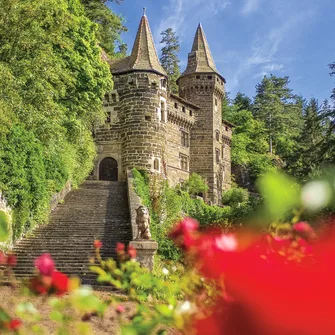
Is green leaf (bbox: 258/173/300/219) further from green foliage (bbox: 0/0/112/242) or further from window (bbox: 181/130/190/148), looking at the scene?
window (bbox: 181/130/190/148)

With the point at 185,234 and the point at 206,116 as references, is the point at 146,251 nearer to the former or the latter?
the point at 185,234

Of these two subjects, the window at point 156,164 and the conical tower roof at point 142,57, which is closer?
the window at point 156,164

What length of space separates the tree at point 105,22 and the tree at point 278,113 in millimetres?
25241

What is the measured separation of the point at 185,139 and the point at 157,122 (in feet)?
28.1

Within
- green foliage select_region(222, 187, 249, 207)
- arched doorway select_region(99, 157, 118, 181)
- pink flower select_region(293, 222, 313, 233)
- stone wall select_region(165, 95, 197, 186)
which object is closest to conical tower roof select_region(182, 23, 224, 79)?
stone wall select_region(165, 95, 197, 186)

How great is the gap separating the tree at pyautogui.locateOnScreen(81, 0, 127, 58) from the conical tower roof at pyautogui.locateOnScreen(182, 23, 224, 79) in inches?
282

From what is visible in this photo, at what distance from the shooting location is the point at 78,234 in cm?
1573

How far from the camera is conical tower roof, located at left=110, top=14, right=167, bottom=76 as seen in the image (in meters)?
30.3

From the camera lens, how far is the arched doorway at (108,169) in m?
30.6

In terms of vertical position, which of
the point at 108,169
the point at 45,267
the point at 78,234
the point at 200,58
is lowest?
the point at 78,234

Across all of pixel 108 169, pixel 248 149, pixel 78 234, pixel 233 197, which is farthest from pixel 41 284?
pixel 248 149

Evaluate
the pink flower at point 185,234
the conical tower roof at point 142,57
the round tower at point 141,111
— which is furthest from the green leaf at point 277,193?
the conical tower roof at point 142,57

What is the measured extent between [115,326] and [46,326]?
4.50 feet

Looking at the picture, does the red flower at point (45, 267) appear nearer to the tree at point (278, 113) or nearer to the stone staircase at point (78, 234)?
the stone staircase at point (78, 234)
